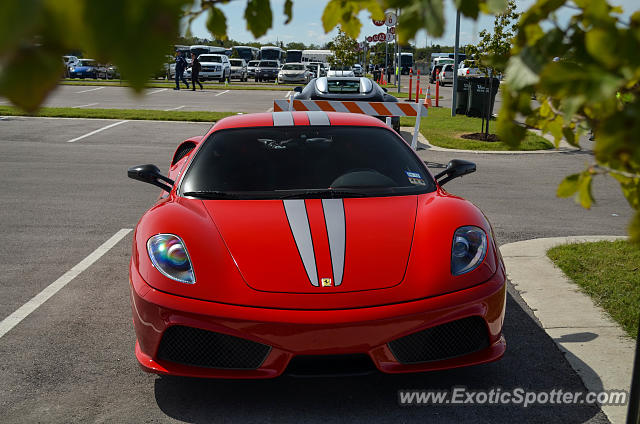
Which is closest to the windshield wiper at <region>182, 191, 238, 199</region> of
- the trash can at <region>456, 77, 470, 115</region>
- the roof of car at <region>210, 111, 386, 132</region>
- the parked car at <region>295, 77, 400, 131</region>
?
the roof of car at <region>210, 111, 386, 132</region>

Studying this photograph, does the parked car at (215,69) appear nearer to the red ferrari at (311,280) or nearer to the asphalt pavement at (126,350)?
the asphalt pavement at (126,350)

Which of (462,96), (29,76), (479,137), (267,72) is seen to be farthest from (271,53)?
(29,76)

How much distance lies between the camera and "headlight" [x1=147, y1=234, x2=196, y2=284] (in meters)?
3.66

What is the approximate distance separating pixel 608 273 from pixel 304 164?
9.00ft

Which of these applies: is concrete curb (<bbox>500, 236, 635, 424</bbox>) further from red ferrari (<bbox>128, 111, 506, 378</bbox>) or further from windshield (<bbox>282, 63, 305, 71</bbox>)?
windshield (<bbox>282, 63, 305, 71</bbox>)

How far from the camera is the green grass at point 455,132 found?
14.3 meters

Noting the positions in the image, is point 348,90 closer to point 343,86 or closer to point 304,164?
point 343,86

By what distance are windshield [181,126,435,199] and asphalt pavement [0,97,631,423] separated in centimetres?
117

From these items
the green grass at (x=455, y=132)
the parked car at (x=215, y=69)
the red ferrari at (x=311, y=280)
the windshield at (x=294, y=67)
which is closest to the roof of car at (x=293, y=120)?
the red ferrari at (x=311, y=280)

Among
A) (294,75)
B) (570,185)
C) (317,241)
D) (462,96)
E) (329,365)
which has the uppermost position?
(570,185)

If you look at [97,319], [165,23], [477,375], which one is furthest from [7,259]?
[165,23]

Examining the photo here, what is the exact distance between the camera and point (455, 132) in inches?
657

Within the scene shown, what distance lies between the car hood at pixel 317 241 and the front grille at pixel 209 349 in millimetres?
298

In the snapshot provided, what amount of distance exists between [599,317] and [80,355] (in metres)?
3.39
